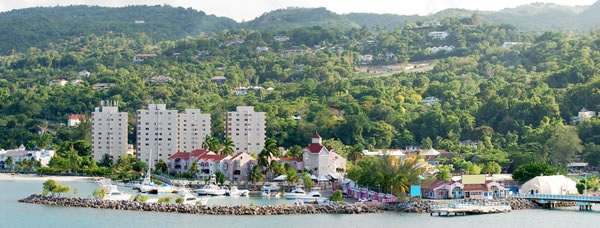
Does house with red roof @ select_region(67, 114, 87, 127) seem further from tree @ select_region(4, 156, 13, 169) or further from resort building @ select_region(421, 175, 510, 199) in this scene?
resort building @ select_region(421, 175, 510, 199)

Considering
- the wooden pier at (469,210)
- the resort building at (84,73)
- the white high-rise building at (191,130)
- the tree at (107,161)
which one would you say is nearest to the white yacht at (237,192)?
the wooden pier at (469,210)

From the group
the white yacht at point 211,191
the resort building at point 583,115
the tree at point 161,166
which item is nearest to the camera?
the white yacht at point 211,191

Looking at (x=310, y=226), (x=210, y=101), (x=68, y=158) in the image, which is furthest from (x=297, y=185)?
(x=210, y=101)

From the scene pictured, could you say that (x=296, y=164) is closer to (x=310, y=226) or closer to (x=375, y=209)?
(x=375, y=209)

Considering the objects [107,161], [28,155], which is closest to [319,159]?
[107,161]

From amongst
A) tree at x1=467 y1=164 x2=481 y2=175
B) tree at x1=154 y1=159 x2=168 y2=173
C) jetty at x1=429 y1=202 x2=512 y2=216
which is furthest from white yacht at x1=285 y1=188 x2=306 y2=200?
tree at x1=154 y1=159 x2=168 y2=173

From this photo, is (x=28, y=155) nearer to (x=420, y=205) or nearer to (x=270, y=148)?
(x=270, y=148)

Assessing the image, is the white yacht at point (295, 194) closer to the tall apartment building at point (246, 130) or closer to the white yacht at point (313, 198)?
the white yacht at point (313, 198)

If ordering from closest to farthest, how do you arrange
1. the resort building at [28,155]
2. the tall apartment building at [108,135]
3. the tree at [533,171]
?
the tree at [533,171], the tall apartment building at [108,135], the resort building at [28,155]
